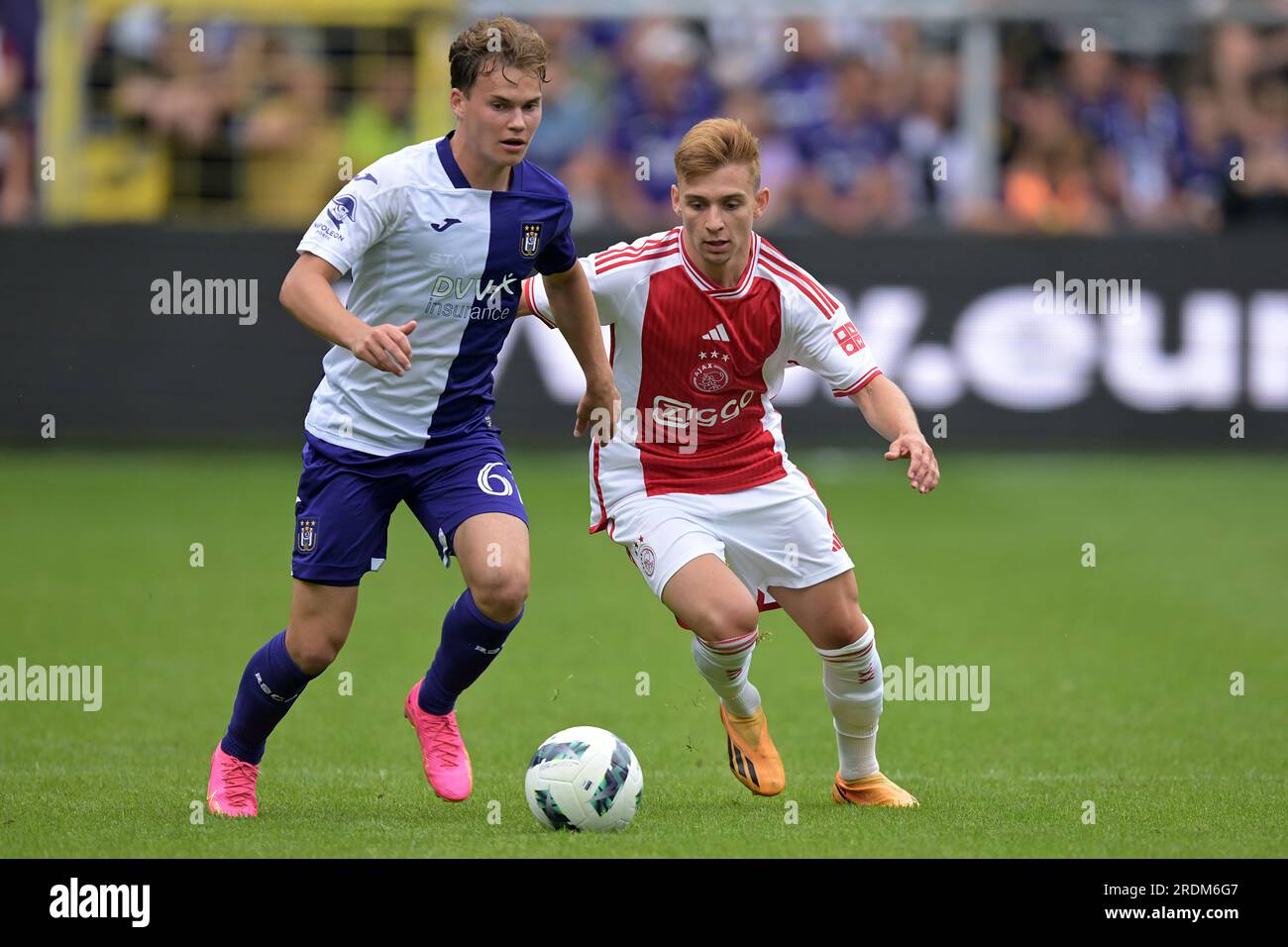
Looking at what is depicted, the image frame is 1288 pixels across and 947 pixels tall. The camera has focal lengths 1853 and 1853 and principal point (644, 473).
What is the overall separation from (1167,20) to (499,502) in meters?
12.8

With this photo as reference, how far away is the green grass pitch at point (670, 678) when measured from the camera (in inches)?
214

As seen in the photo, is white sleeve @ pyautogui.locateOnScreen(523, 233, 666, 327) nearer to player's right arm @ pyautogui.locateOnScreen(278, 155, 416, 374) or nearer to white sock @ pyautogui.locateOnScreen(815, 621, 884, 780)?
player's right arm @ pyautogui.locateOnScreen(278, 155, 416, 374)

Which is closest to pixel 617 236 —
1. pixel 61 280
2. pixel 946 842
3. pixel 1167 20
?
pixel 61 280

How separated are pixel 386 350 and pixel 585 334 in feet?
3.48

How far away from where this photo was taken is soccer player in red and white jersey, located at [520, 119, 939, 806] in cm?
580

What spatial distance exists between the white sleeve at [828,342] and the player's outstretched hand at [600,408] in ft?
1.98

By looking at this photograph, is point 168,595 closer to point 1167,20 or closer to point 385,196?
point 385,196

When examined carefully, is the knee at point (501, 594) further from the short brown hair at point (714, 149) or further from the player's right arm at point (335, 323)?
the short brown hair at point (714, 149)

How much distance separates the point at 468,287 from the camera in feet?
18.7

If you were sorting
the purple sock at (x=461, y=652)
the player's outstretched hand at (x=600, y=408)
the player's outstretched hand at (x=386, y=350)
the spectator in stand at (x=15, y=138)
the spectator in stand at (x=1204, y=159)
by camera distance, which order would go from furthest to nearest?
the spectator in stand at (x=1204, y=159) < the spectator in stand at (x=15, y=138) < the player's outstretched hand at (x=600, y=408) < the purple sock at (x=461, y=652) < the player's outstretched hand at (x=386, y=350)

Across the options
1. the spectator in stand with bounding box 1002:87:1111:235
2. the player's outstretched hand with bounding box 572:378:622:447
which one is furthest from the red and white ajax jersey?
the spectator in stand with bounding box 1002:87:1111:235

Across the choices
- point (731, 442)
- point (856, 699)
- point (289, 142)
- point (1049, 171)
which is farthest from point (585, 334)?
point (1049, 171)

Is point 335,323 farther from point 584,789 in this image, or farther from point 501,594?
point 584,789

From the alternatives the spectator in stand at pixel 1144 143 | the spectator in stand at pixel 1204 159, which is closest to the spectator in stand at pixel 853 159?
the spectator in stand at pixel 1144 143
